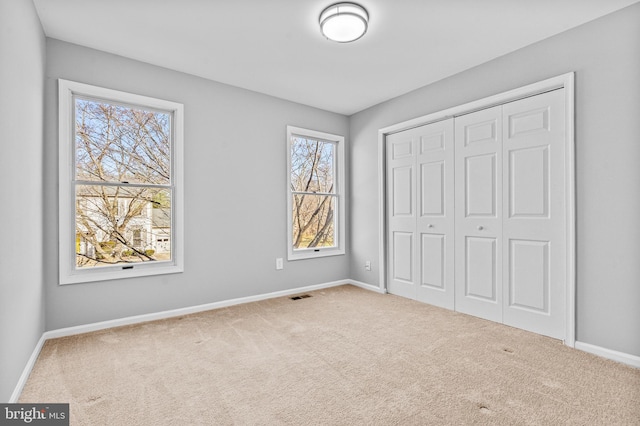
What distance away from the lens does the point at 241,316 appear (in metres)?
3.26

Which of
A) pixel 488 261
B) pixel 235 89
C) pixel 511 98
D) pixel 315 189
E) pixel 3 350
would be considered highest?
pixel 235 89

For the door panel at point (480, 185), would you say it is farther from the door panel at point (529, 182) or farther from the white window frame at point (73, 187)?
the white window frame at point (73, 187)

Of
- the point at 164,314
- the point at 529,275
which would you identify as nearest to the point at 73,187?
the point at 164,314

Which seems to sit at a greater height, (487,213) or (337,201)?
(337,201)

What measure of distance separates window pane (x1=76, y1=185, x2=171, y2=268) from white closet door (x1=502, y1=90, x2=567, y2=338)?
11.2 ft

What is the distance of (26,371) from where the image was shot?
6.58 feet

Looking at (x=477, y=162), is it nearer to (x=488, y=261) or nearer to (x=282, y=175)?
(x=488, y=261)

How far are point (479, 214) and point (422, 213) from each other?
27.7 inches

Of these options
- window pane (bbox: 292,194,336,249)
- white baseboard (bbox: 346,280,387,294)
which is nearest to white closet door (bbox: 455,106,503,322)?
white baseboard (bbox: 346,280,387,294)

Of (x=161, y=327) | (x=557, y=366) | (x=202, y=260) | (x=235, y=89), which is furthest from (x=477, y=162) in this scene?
(x=161, y=327)

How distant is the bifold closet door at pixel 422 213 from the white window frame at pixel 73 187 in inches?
102

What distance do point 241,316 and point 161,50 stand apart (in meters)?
2.69

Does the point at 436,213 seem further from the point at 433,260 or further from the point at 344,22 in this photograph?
the point at 344,22

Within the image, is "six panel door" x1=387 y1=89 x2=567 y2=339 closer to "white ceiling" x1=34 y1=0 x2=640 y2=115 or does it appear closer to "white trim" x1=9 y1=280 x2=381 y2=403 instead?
"white ceiling" x1=34 y1=0 x2=640 y2=115
